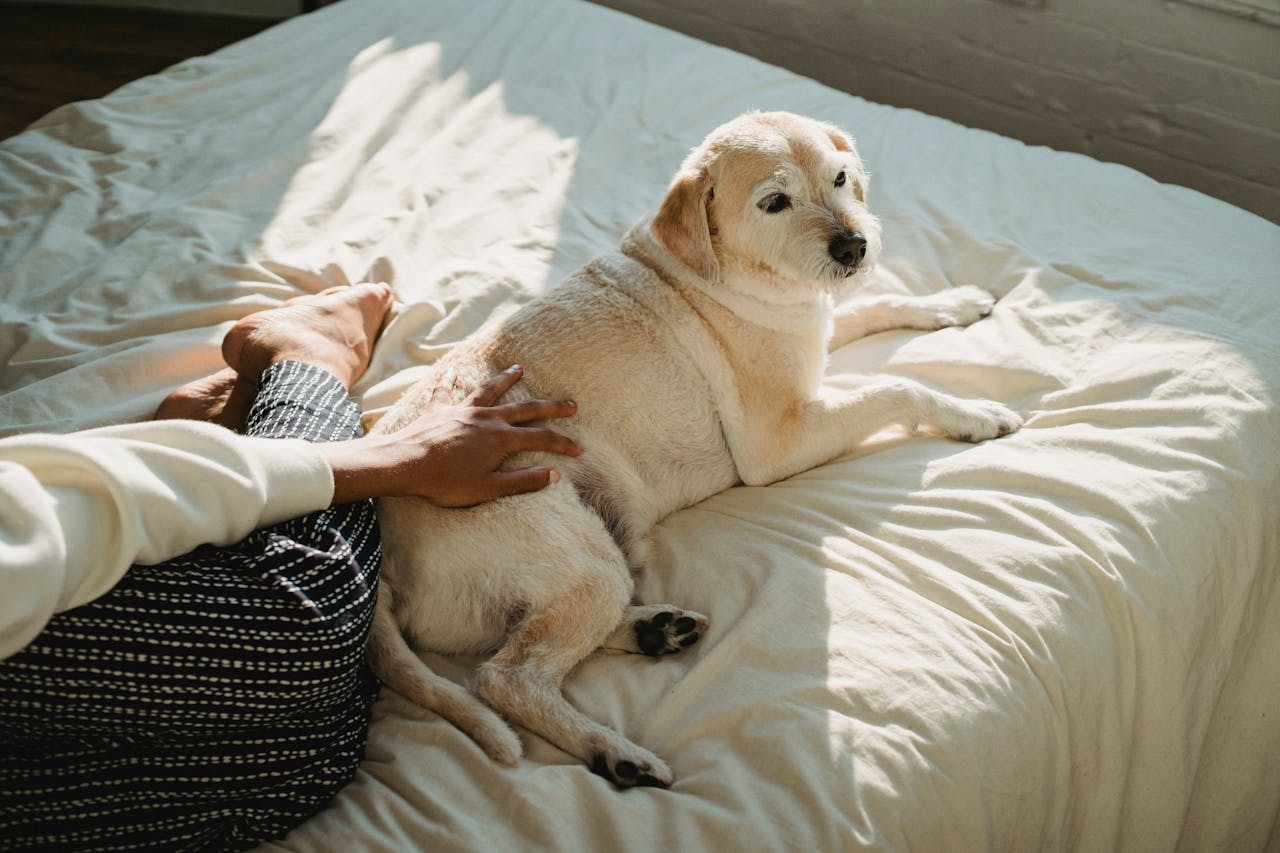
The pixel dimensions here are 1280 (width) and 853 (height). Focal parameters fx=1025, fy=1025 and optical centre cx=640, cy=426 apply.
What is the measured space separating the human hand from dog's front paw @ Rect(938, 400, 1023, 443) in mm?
768

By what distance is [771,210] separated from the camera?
2.10 meters

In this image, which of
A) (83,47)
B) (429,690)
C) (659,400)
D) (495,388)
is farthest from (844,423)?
(83,47)

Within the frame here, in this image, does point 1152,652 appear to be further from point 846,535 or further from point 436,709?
point 436,709

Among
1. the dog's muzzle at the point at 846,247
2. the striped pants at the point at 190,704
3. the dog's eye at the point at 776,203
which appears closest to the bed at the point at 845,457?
the striped pants at the point at 190,704

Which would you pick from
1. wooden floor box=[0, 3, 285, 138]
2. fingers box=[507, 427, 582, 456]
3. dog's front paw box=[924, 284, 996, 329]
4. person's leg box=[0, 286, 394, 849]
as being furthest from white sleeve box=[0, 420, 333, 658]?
wooden floor box=[0, 3, 285, 138]

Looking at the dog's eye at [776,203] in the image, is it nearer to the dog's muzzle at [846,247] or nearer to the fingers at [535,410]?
the dog's muzzle at [846,247]

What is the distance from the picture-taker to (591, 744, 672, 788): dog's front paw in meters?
1.58

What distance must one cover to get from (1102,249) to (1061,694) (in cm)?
124

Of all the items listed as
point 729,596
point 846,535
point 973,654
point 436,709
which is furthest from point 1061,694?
point 436,709

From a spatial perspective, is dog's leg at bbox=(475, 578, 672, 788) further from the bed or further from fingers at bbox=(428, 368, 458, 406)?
fingers at bbox=(428, 368, 458, 406)

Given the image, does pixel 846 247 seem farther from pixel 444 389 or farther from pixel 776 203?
pixel 444 389

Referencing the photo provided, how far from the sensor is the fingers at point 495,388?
1994mm

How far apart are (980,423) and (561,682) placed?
988mm

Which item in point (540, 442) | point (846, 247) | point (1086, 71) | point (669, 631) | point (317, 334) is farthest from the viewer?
point (1086, 71)
